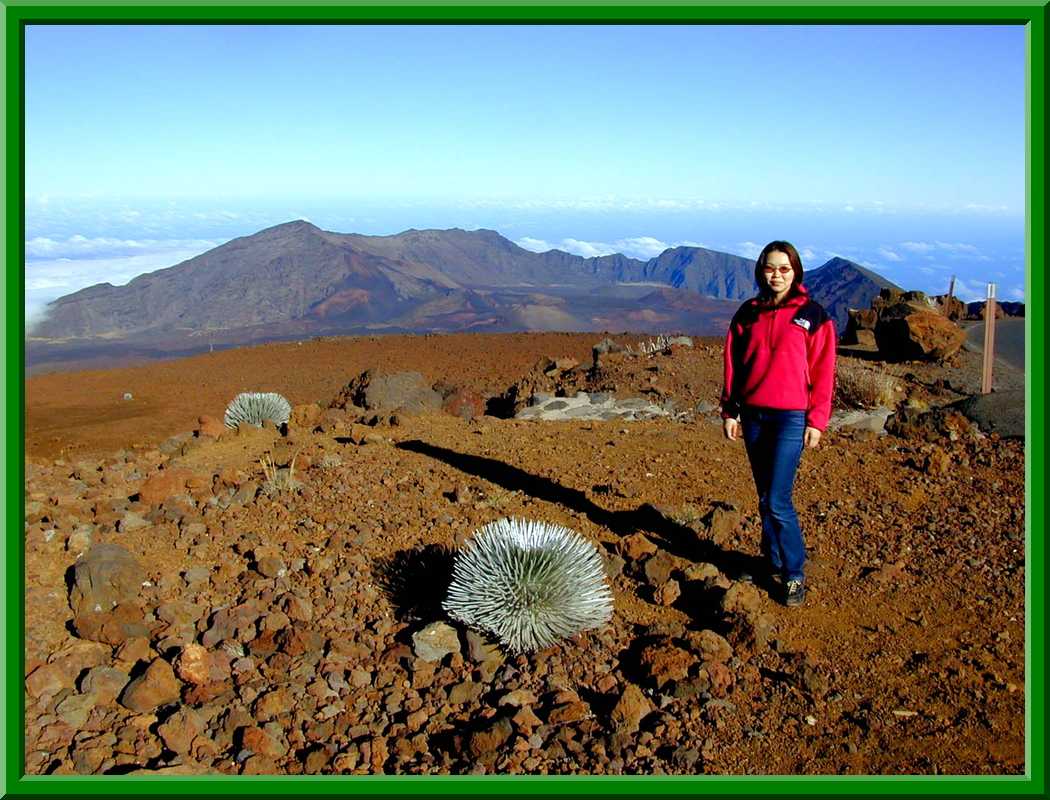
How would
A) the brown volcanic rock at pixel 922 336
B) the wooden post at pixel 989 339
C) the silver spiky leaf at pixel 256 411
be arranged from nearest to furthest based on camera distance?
the silver spiky leaf at pixel 256 411
the wooden post at pixel 989 339
the brown volcanic rock at pixel 922 336

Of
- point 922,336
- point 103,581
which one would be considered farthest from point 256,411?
point 922,336

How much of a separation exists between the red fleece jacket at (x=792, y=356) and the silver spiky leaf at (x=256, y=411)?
218 inches

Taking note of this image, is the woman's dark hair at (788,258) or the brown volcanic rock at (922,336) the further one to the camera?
the brown volcanic rock at (922,336)

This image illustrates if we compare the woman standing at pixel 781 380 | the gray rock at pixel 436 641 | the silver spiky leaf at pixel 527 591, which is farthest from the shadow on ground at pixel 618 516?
the gray rock at pixel 436 641

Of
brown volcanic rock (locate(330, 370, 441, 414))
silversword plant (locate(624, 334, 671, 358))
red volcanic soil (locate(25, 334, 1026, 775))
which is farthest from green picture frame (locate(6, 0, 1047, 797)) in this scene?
silversword plant (locate(624, 334, 671, 358))

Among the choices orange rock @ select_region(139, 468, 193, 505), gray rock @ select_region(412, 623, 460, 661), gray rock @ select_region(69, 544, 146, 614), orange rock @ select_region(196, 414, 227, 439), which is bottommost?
gray rock @ select_region(412, 623, 460, 661)

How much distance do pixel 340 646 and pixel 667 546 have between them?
1.96 metres

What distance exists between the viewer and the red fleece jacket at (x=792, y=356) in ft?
13.2

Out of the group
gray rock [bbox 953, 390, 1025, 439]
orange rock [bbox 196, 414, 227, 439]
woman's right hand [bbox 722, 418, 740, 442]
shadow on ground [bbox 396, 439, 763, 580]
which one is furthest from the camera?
orange rock [bbox 196, 414, 227, 439]

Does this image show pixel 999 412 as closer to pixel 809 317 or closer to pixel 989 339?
pixel 989 339

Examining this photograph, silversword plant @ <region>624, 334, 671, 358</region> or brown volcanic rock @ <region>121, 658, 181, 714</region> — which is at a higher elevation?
→ silversword plant @ <region>624, 334, 671, 358</region>

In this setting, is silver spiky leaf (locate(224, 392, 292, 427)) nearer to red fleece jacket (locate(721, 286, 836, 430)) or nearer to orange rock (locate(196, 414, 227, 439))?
orange rock (locate(196, 414, 227, 439))

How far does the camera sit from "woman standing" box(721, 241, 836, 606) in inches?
158

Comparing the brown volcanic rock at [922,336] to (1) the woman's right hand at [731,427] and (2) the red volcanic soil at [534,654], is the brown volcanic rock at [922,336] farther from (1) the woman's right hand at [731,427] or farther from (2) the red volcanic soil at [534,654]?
(1) the woman's right hand at [731,427]
